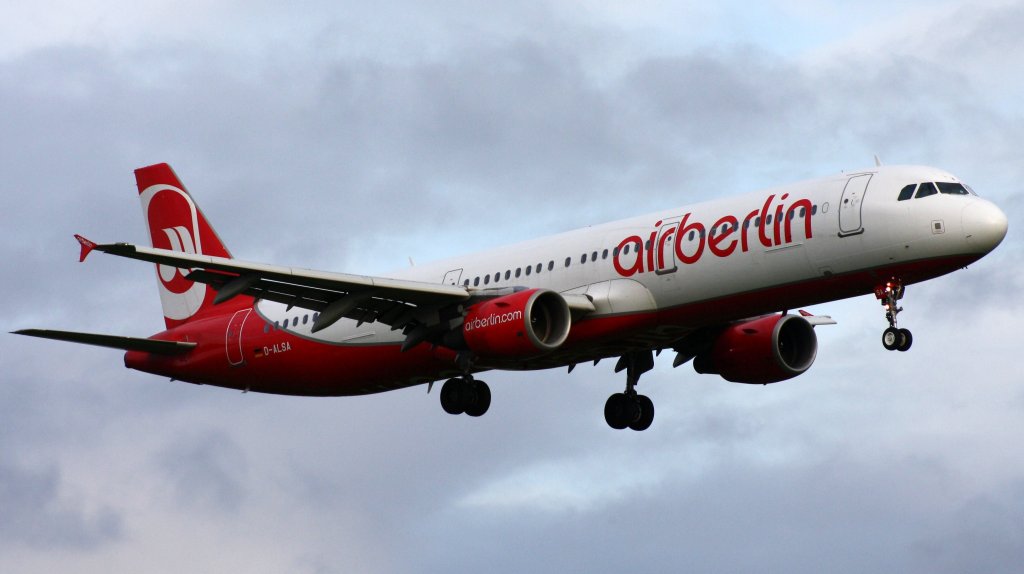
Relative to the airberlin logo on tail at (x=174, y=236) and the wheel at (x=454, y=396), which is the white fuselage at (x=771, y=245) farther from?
the airberlin logo on tail at (x=174, y=236)

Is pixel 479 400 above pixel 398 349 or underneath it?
underneath

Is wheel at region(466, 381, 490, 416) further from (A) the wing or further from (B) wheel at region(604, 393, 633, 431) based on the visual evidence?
(B) wheel at region(604, 393, 633, 431)

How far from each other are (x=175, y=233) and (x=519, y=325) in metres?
17.2

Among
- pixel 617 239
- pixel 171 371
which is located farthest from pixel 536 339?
pixel 171 371

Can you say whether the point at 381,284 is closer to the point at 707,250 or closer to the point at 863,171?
the point at 707,250

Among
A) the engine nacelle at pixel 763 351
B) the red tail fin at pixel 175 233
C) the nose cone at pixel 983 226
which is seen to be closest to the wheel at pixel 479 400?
the engine nacelle at pixel 763 351

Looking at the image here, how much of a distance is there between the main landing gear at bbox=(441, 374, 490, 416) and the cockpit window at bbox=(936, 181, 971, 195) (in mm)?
13881

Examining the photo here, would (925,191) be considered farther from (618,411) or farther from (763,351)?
(618,411)

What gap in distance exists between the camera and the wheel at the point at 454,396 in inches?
1922

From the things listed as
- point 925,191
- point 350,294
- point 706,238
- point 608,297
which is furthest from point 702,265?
point 350,294

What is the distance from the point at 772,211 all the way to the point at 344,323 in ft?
44.9

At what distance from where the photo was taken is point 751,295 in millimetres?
43719

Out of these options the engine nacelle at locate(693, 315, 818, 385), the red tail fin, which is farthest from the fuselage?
the red tail fin

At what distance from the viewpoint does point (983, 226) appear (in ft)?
137
